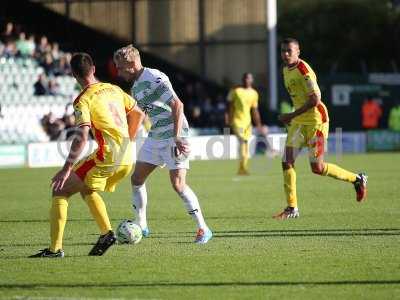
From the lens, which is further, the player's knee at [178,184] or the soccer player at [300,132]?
the soccer player at [300,132]

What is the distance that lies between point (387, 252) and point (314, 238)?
1.27 meters

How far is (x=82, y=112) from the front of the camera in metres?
9.16

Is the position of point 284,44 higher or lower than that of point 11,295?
higher

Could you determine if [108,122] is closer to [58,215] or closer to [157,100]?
[58,215]

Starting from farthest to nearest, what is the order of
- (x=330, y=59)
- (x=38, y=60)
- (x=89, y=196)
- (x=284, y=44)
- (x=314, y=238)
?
1. (x=330, y=59)
2. (x=38, y=60)
3. (x=284, y=44)
4. (x=314, y=238)
5. (x=89, y=196)

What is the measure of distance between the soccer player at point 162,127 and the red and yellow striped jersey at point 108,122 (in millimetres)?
841

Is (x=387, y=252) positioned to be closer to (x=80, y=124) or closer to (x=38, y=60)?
(x=80, y=124)

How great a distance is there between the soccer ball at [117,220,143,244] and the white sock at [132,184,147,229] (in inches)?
29.1

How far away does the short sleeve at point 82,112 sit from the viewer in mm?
9125

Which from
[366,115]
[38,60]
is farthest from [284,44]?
[366,115]

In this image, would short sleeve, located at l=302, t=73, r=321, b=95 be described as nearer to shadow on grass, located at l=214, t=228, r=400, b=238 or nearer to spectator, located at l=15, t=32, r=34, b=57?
shadow on grass, located at l=214, t=228, r=400, b=238

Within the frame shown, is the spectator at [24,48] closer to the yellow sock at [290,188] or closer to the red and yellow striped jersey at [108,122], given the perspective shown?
the yellow sock at [290,188]

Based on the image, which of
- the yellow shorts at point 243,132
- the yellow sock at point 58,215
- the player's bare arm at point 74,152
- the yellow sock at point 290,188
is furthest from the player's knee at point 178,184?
the yellow shorts at point 243,132

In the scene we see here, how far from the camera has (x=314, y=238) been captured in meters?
11.0
